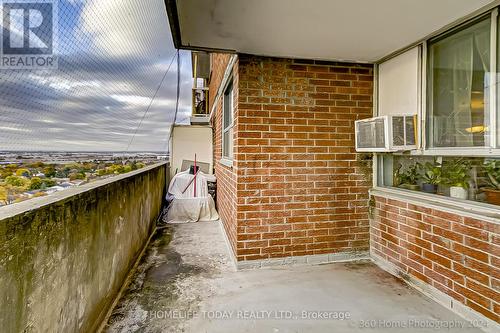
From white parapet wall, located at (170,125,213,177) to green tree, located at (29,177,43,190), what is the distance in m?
6.12

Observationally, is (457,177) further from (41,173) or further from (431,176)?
(41,173)

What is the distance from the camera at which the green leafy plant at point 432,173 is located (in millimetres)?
2643

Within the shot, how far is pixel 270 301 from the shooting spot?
2.45 meters

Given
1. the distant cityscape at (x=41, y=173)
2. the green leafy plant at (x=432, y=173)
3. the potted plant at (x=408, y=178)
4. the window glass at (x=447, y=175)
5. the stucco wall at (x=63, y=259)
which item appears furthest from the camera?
the potted plant at (x=408, y=178)

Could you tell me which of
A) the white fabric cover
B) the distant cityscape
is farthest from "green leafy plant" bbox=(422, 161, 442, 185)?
the white fabric cover

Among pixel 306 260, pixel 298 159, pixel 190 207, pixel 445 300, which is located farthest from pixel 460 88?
pixel 190 207

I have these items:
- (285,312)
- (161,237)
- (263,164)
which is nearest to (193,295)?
(285,312)

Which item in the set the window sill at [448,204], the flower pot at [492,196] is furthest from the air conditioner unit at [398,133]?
the flower pot at [492,196]

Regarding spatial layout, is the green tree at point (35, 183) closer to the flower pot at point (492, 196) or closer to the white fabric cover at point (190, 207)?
the flower pot at point (492, 196)

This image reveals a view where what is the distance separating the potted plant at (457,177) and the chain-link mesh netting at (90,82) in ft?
11.4

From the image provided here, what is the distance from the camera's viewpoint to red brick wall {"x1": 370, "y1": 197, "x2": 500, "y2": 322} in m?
2.05

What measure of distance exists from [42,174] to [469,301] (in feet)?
11.1

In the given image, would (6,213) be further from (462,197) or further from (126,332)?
(462,197)

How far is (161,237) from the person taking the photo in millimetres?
4281
